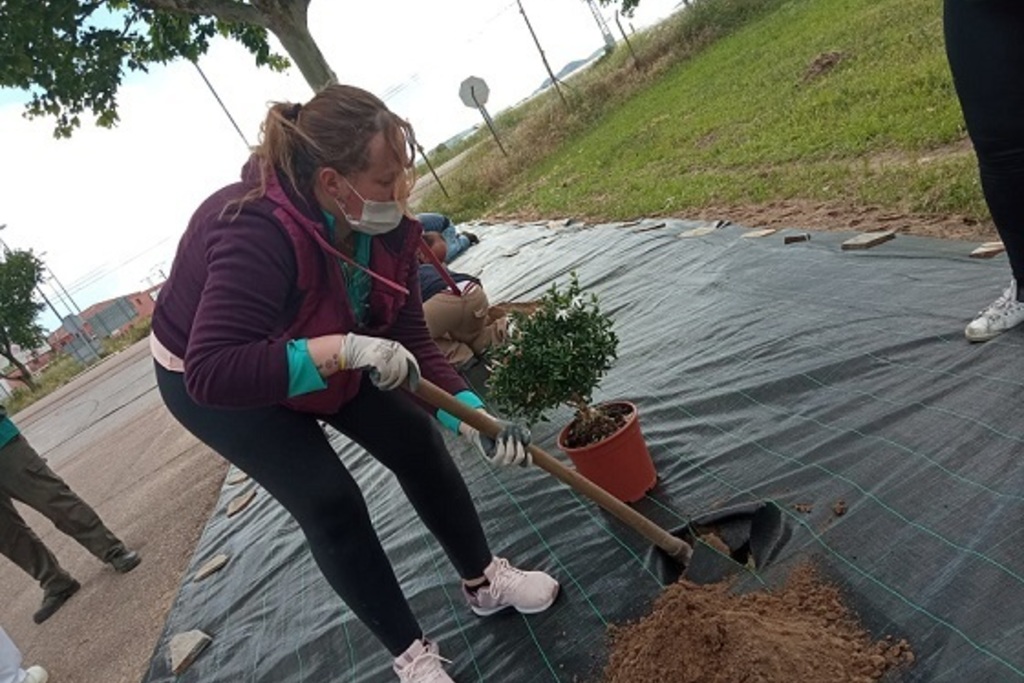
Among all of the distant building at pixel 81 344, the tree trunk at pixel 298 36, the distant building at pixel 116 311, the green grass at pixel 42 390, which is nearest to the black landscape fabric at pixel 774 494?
the tree trunk at pixel 298 36

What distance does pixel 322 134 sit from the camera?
61.3 inches

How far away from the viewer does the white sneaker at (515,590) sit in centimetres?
204

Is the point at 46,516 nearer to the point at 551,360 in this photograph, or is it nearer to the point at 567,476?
the point at 551,360

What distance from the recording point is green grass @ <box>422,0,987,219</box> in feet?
15.4

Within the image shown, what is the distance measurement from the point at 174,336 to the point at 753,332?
213cm

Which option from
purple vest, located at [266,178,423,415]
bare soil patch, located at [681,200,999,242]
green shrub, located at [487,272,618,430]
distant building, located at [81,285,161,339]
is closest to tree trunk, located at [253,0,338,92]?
bare soil patch, located at [681,200,999,242]

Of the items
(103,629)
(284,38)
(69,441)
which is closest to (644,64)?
(284,38)

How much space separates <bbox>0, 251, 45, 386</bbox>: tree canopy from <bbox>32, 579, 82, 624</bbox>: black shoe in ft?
94.2

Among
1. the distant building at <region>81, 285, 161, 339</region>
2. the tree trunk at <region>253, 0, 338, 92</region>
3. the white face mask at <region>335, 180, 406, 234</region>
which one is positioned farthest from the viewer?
the distant building at <region>81, 285, 161, 339</region>

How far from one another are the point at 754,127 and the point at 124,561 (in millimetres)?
6364

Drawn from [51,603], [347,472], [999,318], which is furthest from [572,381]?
[51,603]

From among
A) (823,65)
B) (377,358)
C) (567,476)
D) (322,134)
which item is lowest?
(823,65)

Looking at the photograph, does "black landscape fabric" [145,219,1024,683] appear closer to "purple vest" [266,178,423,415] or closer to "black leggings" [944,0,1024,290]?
"black leggings" [944,0,1024,290]

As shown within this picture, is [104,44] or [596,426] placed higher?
[104,44]
